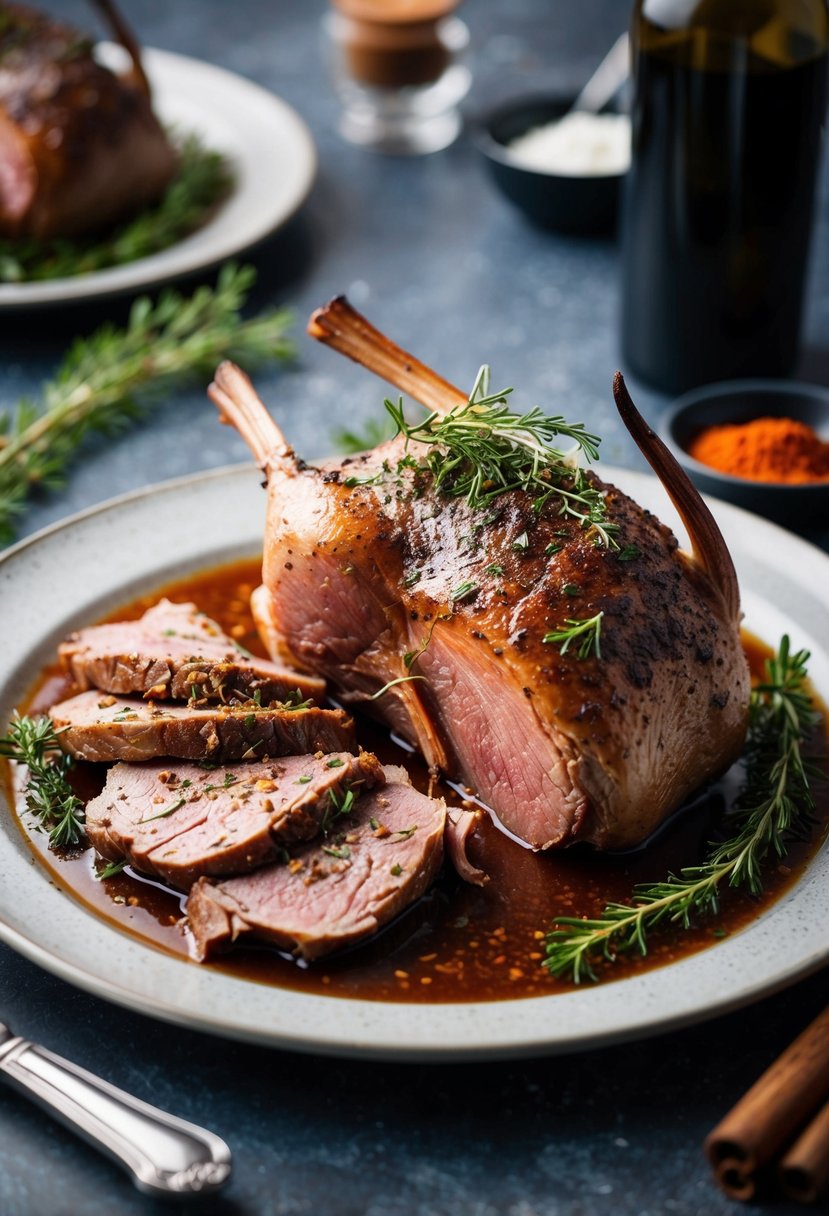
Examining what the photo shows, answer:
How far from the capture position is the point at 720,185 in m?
3.88

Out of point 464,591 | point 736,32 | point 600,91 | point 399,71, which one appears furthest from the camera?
point 399,71

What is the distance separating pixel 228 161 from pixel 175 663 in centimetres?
309

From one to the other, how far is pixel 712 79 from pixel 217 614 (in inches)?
75.2

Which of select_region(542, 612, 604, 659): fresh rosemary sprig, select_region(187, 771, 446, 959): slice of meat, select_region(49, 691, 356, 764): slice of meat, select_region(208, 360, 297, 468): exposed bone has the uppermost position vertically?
select_region(208, 360, 297, 468): exposed bone

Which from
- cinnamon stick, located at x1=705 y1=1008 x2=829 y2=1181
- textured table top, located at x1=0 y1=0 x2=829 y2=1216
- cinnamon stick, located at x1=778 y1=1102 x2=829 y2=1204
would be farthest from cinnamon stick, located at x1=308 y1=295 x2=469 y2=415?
cinnamon stick, located at x1=778 y1=1102 x2=829 y2=1204

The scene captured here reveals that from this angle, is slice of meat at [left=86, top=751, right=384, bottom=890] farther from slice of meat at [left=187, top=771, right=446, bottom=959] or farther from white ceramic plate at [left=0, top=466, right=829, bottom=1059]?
white ceramic plate at [left=0, top=466, right=829, bottom=1059]

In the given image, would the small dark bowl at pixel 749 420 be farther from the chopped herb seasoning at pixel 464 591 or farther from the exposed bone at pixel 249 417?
the chopped herb seasoning at pixel 464 591

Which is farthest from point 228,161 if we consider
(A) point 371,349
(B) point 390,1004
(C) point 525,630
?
(B) point 390,1004

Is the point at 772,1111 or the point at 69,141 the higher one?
the point at 69,141

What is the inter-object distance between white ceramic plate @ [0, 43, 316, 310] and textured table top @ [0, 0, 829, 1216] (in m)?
0.23

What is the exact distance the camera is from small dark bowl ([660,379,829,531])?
11.9ft

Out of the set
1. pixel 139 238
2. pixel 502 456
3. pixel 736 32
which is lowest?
pixel 139 238

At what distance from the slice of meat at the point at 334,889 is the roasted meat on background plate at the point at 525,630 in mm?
227

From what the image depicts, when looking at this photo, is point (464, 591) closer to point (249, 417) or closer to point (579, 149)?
point (249, 417)
